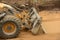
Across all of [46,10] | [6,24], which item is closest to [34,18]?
[6,24]

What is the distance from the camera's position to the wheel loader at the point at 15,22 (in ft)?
33.0

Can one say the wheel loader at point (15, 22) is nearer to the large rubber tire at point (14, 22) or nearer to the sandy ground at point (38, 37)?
the large rubber tire at point (14, 22)

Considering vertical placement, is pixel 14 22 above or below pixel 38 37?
above

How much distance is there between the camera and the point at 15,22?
1009 cm

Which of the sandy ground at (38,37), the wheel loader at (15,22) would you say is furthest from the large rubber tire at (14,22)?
the sandy ground at (38,37)

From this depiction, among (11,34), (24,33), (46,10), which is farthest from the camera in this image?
(46,10)

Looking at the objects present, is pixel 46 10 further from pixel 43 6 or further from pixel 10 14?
pixel 10 14

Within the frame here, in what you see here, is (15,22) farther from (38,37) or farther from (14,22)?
(38,37)

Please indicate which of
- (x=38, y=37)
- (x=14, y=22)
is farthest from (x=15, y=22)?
(x=38, y=37)

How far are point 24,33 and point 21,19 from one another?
23.3 inches

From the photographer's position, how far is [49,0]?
16.2 m

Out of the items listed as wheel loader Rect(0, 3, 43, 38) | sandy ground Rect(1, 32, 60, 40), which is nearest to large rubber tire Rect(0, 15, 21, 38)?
wheel loader Rect(0, 3, 43, 38)

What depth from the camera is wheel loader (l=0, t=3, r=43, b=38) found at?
33.0 ft

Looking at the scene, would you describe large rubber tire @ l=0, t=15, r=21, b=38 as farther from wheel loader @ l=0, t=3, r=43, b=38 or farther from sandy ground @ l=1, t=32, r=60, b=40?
sandy ground @ l=1, t=32, r=60, b=40
